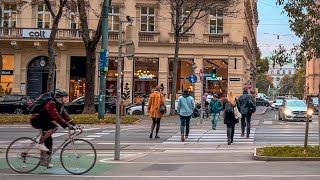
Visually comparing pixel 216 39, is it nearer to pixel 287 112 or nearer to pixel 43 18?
pixel 43 18

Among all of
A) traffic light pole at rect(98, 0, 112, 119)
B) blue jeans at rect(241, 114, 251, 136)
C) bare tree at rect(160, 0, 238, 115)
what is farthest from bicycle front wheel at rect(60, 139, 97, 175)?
bare tree at rect(160, 0, 238, 115)

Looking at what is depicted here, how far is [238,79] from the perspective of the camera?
4891cm

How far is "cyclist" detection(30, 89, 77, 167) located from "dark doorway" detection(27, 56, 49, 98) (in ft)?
129

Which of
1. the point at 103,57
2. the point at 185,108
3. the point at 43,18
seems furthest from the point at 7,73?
the point at 185,108

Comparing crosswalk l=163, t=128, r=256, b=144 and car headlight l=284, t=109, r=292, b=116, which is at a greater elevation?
car headlight l=284, t=109, r=292, b=116

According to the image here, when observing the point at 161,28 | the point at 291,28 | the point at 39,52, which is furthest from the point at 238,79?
the point at 291,28

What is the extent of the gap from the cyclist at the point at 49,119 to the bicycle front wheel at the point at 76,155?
0.37 meters

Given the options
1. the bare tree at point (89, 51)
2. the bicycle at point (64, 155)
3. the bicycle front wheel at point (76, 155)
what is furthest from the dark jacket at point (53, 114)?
the bare tree at point (89, 51)

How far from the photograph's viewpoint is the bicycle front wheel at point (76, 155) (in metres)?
10.6

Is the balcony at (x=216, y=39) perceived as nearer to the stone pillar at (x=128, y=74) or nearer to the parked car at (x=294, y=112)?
the stone pillar at (x=128, y=74)

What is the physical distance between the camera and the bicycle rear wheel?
1070cm

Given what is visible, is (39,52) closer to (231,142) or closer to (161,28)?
(161,28)

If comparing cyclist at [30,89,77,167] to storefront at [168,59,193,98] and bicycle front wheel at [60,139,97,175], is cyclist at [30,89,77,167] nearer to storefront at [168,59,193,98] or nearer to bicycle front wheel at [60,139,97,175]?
bicycle front wheel at [60,139,97,175]

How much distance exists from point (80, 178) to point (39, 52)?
40.4m
